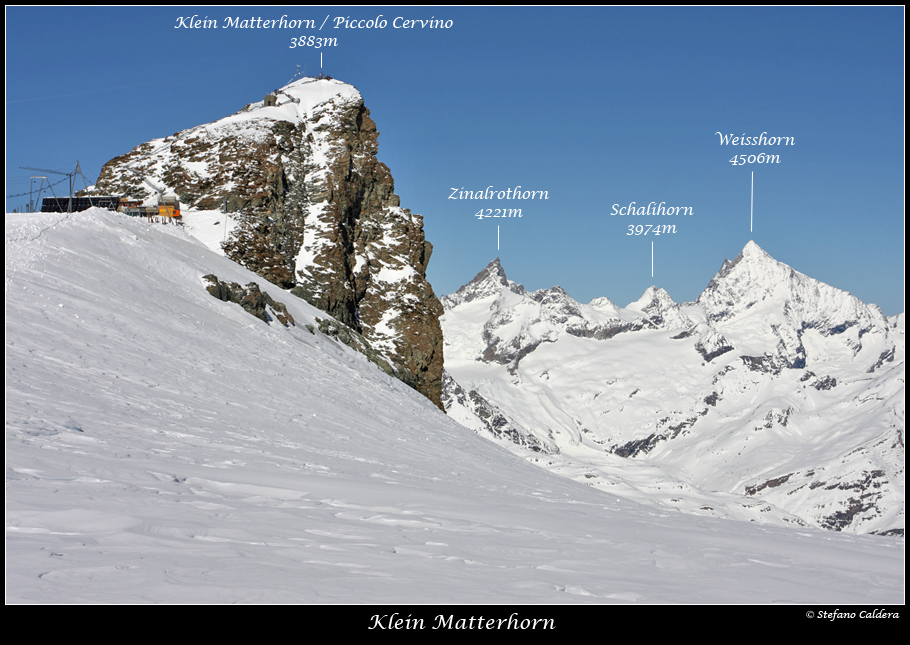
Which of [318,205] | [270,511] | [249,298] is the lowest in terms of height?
[270,511]

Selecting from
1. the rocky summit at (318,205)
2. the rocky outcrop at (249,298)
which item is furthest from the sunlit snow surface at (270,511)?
the rocky summit at (318,205)

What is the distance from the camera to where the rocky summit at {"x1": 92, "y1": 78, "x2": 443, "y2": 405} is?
6183 centimetres

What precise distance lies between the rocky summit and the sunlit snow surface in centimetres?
3450

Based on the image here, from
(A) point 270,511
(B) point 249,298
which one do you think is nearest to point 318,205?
(B) point 249,298

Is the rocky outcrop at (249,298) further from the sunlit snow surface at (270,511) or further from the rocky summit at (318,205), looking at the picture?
the rocky summit at (318,205)

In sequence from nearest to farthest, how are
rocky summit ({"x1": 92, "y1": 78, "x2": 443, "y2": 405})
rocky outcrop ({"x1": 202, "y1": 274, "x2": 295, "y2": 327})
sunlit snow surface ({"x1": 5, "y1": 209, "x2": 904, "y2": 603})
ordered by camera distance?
1. sunlit snow surface ({"x1": 5, "y1": 209, "x2": 904, "y2": 603})
2. rocky outcrop ({"x1": 202, "y1": 274, "x2": 295, "y2": 327})
3. rocky summit ({"x1": 92, "y1": 78, "x2": 443, "y2": 405})

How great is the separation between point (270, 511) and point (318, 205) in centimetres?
5956

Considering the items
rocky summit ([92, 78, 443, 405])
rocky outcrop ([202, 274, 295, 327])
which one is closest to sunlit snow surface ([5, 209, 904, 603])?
rocky outcrop ([202, 274, 295, 327])

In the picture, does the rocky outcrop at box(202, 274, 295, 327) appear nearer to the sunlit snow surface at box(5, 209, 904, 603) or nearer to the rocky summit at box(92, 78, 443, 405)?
the sunlit snow surface at box(5, 209, 904, 603)

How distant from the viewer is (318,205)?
67.3 metres

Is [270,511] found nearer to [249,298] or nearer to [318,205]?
[249,298]

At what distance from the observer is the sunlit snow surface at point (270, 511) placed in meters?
7.07
